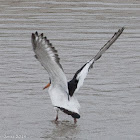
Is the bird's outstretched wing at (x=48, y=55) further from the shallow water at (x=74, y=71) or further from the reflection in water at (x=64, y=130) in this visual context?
the shallow water at (x=74, y=71)

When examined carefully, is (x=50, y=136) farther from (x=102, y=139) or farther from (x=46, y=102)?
(x=46, y=102)

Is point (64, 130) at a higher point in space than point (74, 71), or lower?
lower

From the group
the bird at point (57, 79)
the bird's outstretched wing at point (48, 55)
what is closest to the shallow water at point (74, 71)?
the bird at point (57, 79)

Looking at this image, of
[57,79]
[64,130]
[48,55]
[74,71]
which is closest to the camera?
[48,55]

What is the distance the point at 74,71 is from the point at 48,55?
419 cm

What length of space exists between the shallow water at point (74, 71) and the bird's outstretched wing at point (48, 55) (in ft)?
2.87

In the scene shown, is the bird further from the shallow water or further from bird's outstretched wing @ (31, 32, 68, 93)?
the shallow water

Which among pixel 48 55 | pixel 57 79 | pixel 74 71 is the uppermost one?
pixel 48 55

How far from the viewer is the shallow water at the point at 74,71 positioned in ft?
33.0

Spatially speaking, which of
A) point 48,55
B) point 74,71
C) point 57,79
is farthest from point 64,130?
point 74,71

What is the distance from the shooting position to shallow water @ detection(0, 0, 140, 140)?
33.0 feet

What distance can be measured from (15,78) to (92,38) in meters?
4.84

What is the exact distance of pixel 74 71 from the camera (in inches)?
540

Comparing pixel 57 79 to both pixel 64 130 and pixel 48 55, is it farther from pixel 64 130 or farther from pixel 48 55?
pixel 64 130
